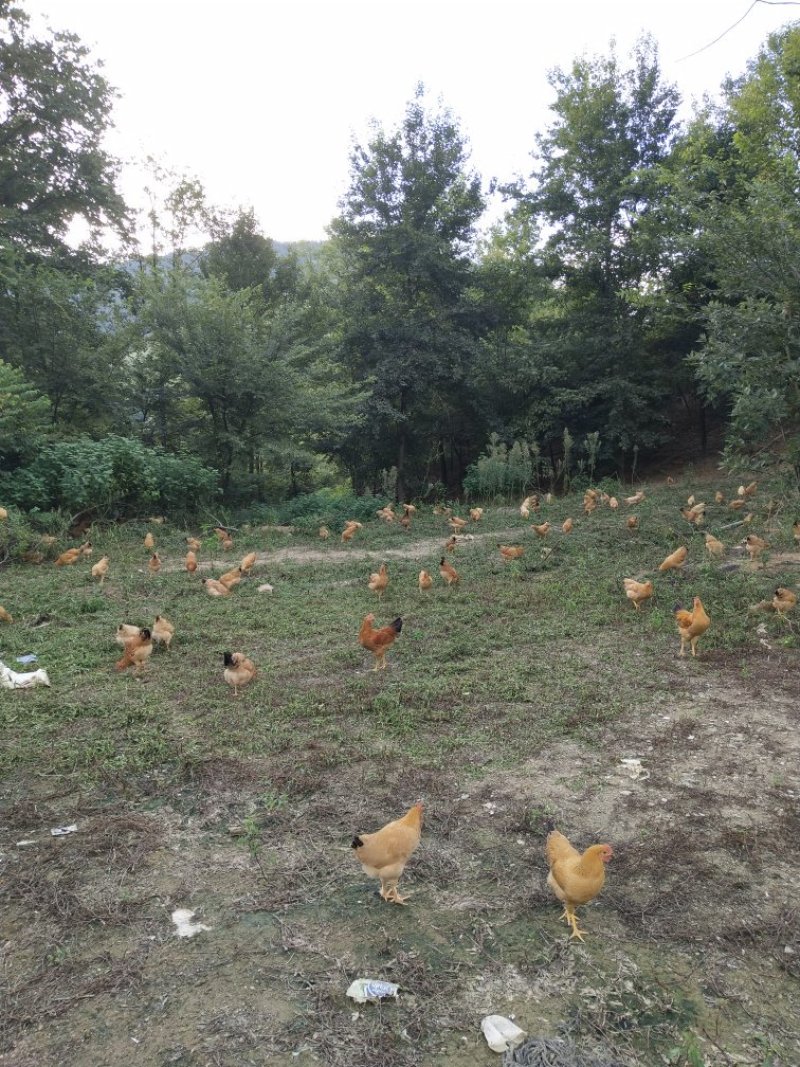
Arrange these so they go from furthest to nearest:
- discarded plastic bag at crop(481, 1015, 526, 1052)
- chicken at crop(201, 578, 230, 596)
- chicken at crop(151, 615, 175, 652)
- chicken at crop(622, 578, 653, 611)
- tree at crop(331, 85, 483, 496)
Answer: tree at crop(331, 85, 483, 496), chicken at crop(201, 578, 230, 596), chicken at crop(622, 578, 653, 611), chicken at crop(151, 615, 175, 652), discarded plastic bag at crop(481, 1015, 526, 1052)

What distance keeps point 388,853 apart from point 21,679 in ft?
13.8

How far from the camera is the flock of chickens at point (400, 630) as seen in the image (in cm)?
297

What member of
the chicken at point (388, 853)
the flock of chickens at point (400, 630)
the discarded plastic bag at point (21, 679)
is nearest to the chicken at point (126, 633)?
the flock of chickens at point (400, 630)

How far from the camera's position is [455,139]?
18578 mm

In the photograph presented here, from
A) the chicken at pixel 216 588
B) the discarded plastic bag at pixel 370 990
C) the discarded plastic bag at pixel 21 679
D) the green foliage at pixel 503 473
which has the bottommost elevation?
the discarded plastic bag at pixel 370 990

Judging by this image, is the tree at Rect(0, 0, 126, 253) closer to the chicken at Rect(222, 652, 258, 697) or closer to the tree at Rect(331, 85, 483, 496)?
the tree at Rect(331, 85, 483, 496)

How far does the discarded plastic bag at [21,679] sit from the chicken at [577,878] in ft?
15.3

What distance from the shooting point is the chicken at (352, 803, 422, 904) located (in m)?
3.07

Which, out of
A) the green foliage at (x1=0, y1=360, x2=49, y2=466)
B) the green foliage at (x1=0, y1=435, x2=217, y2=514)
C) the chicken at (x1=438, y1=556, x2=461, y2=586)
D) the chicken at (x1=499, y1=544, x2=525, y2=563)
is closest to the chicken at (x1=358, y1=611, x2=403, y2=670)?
the chicken at (x1=438, y1=556, x2=461, y2=586)

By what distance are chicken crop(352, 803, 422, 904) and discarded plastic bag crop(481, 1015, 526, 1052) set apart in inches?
28.9

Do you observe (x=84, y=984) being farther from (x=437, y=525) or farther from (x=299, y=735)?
(x=437, y=525)

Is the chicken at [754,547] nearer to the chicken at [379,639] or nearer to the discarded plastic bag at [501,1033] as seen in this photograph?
the chicken at [379,639]

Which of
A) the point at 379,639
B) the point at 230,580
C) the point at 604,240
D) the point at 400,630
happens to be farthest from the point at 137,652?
the point at 604,240

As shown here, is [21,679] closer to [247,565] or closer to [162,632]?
[162,632]
